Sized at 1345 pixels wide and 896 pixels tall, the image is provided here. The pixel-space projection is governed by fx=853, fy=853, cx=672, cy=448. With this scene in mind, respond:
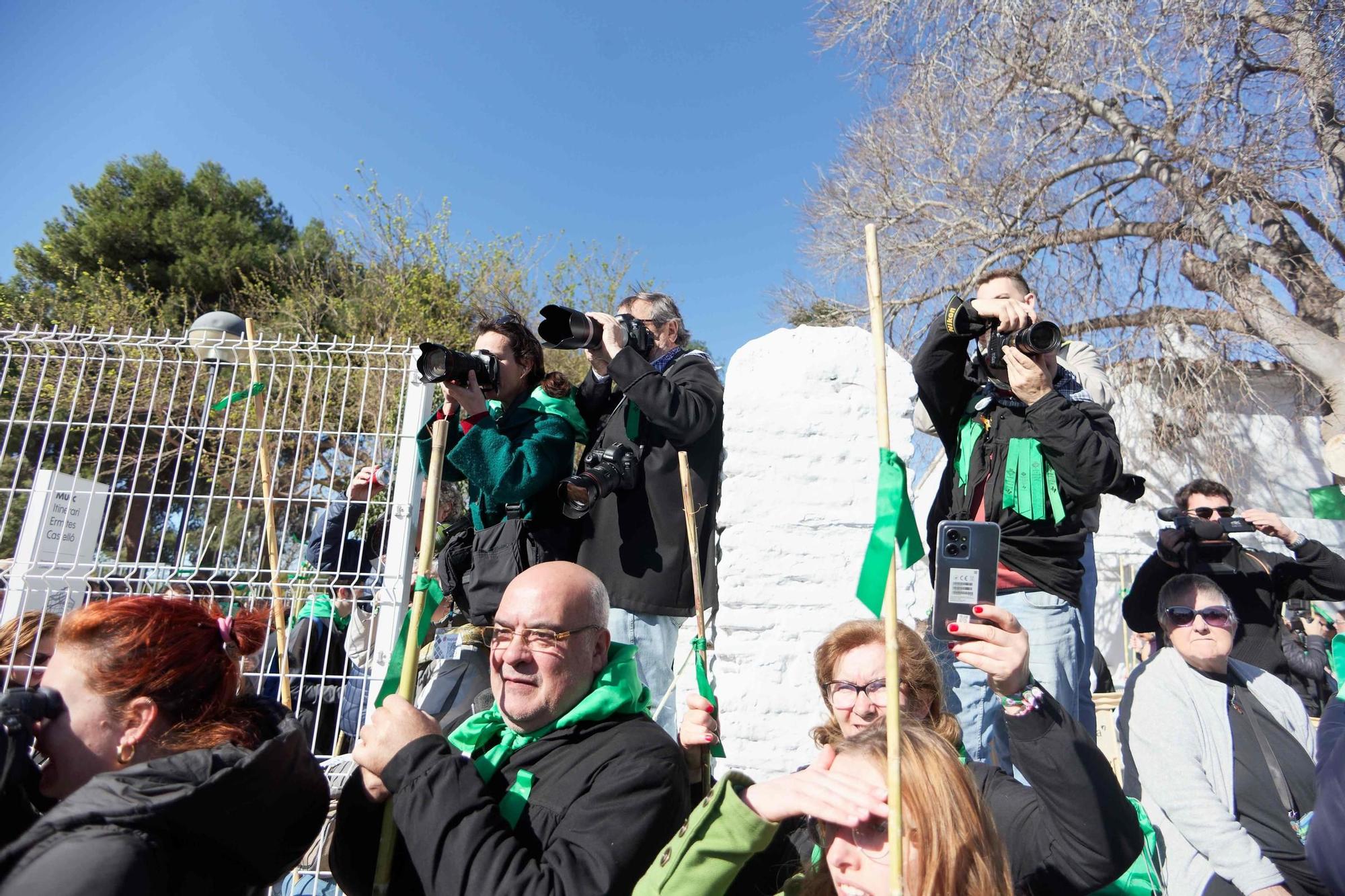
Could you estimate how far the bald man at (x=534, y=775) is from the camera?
1.56 m

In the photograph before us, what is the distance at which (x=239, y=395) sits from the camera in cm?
373

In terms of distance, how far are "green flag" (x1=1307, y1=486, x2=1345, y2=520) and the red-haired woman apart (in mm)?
10722

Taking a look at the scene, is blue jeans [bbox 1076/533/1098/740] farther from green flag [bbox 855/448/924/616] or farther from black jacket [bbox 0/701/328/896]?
black jacket [bbox 0/701/328/896]

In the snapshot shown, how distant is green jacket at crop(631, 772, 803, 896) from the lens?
1.40 metres

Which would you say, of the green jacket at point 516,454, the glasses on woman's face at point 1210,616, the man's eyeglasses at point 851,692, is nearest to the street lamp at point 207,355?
the green jacket at point 516,454

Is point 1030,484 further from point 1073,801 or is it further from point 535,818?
point 535,818

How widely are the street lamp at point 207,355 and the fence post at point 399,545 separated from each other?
2.41 ft

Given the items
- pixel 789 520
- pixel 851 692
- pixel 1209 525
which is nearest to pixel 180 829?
pixel 851 692

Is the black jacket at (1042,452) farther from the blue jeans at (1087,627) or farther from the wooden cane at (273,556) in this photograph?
the wooden cane at (273,556)

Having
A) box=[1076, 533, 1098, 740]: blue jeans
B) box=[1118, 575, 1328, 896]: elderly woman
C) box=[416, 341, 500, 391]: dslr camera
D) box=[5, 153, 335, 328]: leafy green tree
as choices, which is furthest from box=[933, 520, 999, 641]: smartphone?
box=[5, 153, 335, 328]: leafy green tree

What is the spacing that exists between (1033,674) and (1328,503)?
903 cm

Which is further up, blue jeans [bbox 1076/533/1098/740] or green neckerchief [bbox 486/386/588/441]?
green neckerchief [bbox 486/386/588/441]

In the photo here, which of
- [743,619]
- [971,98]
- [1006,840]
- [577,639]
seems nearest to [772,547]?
[743,619]

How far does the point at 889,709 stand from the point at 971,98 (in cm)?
951
